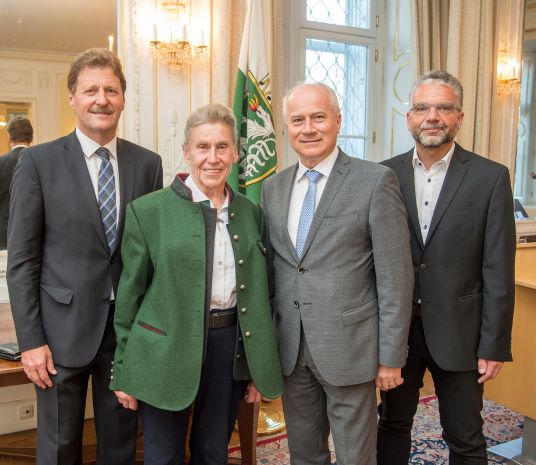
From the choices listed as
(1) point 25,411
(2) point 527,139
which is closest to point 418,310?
(1) point 25,411

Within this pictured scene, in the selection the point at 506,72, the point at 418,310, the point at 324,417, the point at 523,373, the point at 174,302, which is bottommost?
the point at 523,373

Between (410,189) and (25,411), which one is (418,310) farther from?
(25,411)

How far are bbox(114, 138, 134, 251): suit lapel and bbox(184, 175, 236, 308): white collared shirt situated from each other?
1.03ft

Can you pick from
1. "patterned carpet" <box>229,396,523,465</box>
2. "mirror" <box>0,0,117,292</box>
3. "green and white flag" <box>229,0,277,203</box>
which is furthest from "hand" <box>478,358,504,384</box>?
"mirror" <box>0,0,117,292</box>

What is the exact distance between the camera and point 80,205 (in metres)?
1.77

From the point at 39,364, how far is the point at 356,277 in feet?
3.51

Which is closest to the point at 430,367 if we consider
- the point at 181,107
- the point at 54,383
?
the point at 54,383

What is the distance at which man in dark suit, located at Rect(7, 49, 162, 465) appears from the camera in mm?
1729

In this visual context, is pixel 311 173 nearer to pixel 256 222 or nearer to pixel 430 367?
pixel 256 222

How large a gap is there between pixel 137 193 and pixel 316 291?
0.75 m

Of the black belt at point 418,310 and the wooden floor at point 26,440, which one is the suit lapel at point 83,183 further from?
the wooden floor at point 26,440

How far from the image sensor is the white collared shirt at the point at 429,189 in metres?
1.93

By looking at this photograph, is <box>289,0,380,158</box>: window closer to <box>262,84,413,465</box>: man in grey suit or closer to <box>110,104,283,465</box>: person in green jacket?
<box>262,84,413,465</box>: man in grey suit

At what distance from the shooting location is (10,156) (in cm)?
273
